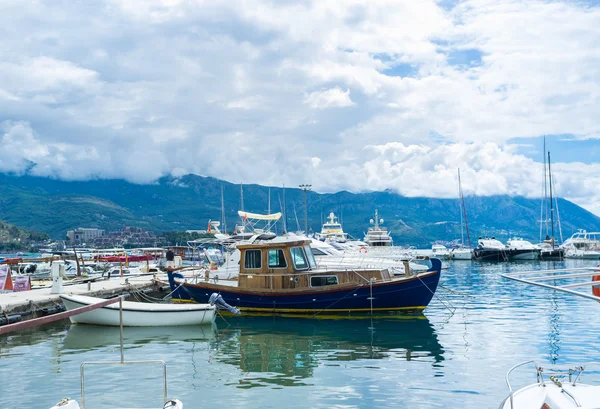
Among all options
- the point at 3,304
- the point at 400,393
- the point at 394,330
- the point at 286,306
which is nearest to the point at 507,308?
the point at 394,330

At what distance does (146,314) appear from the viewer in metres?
20.9

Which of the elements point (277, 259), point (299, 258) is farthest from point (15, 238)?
point (299, 258)

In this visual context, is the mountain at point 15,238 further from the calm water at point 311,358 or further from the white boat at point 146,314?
the white boat at point 146,314

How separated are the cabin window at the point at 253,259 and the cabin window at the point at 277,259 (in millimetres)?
486

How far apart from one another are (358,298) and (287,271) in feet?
10.1

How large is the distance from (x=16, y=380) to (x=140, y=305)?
827 cm

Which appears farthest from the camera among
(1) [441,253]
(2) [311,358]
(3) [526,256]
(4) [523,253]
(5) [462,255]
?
(1) [441,253]

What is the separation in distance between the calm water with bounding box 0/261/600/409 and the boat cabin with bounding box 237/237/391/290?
153cm

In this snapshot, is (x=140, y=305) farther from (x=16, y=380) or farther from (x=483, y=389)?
(x=483, y=389)

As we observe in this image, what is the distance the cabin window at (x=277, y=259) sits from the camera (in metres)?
23.5

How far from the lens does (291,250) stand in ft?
77.2

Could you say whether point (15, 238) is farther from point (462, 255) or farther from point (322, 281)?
point (322, 281)

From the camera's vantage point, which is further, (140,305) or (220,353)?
(140,305)

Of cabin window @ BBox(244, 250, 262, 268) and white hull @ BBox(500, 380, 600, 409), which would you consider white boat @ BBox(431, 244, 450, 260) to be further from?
white hull @ BBox(500, 380, 600, 409)
